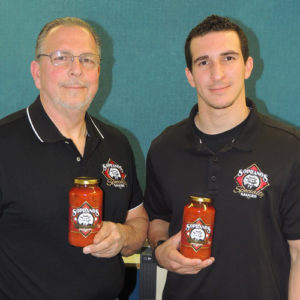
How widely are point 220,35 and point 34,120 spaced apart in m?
0.67

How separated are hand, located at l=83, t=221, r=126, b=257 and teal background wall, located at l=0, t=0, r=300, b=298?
103cm

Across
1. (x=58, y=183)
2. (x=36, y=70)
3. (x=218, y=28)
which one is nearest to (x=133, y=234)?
(x=58, y=183)

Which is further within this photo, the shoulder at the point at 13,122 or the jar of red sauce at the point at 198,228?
the shoulder at the point at 13,122

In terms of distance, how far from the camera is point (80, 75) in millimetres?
1231

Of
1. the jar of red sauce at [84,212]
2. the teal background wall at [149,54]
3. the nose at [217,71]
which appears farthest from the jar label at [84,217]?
the teal background wall at [149,54]

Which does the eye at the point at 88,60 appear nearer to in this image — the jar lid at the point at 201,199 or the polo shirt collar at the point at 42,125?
the polo shirt collar at the point at 42,125

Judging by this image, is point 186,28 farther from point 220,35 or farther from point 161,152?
point 161,152

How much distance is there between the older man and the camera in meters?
1.14

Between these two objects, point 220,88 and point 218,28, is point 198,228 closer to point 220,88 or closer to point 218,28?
point 220,88

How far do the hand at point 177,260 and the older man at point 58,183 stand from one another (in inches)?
5.1

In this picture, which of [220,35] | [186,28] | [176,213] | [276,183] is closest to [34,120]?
[176,213]

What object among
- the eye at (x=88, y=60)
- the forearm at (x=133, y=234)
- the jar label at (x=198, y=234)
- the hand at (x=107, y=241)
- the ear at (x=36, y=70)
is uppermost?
the eye at (x=88, y=60)

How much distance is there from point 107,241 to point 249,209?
44cm

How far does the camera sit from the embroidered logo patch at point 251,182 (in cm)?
120
